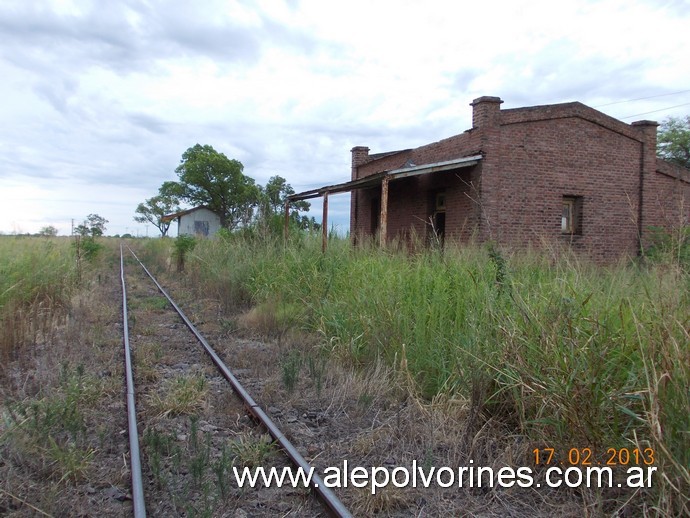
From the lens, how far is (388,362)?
17.9 ft

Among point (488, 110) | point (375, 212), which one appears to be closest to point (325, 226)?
point (488, 110)

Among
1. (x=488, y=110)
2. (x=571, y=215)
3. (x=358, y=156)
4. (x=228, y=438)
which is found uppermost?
(x=358, y=156)

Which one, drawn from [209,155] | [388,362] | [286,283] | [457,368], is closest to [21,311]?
[286,283]

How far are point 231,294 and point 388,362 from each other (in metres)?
6.27

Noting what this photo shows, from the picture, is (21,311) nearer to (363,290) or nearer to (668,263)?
(363,290)

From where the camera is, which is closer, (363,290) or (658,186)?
(363,290)

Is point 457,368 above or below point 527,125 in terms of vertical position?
below

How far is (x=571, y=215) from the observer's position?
1495 centimetres

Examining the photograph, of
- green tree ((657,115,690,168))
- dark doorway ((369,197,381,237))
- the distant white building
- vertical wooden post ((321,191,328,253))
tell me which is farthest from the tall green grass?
the distant white building

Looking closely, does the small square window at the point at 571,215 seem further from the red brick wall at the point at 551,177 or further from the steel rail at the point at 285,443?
the steel rail at the point at 285,443

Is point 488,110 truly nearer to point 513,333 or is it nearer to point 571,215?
point 571,215

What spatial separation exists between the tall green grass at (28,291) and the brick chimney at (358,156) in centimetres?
1298

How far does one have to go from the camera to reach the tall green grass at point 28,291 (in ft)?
20.9

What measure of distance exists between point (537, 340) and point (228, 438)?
2.59 metres
